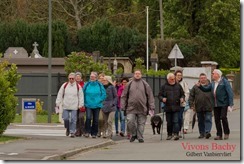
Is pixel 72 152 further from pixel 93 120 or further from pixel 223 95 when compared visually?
pixel 223 95

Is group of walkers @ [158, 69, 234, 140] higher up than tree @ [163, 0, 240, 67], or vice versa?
tree @ [163, 0, 240, 67]

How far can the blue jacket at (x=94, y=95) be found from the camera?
23766mm

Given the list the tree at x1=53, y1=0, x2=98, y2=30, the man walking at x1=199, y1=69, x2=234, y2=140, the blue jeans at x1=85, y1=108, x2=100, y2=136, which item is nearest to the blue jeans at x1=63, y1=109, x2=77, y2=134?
the blue jeans at x1=85, y1=108, x2=100, y2=136

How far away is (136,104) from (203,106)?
7.15 ft

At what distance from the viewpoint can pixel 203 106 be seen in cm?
2383

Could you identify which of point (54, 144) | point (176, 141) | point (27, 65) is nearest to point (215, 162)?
point (54, 144)

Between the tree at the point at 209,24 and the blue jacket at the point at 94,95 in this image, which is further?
the tree at the point at 209,24

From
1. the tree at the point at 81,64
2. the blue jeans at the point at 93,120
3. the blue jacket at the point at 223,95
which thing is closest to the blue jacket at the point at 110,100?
the blue jeans at the point at 93,120

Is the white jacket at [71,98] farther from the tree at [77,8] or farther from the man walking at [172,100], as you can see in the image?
the tree at [77,8]

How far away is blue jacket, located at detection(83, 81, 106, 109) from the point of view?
936 inches

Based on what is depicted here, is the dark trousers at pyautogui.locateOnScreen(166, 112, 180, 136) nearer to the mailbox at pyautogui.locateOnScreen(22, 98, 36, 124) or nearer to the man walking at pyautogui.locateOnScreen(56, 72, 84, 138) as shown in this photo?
the man walking at pyautogui.locateOnScreen(56, 72, 84, 138)

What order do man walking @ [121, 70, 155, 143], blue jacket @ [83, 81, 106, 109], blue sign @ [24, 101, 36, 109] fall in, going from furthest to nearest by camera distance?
blue sign @ [24, 101, 36, 109]
blue jacket @ [83, 81, 106, 109]
man walking @ [121, 70, 155, 143]

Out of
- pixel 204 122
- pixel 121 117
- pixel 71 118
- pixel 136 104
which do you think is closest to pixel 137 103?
pixel 136 104

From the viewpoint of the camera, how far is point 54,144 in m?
20.5
